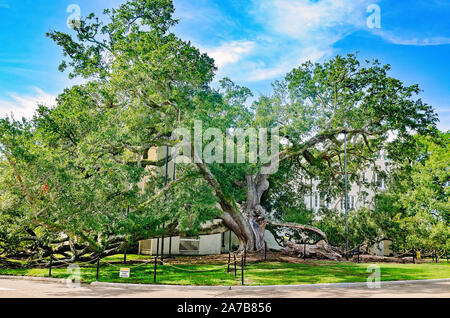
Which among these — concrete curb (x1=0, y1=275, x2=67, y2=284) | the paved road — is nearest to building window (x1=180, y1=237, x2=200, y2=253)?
concrete curb (x1=0, y1=275, x2=67, y2=284)

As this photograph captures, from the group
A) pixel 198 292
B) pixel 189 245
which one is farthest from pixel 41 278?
pixel 189 245

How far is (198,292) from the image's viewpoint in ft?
35.6

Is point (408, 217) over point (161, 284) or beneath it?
over

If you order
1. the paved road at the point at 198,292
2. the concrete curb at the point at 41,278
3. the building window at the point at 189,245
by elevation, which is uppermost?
the paved road at the point at 198,292

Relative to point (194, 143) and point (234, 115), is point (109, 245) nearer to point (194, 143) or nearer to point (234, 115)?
point (194, 143)

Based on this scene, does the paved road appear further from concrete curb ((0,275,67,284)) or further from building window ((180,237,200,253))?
building window ((180,237,200,253))

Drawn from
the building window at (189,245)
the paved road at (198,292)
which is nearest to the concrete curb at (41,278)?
the paved road at (198,292)

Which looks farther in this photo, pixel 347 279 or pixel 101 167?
pixel 101 167

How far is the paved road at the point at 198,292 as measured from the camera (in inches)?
399

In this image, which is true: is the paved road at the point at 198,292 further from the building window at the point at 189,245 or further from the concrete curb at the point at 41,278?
the building window at the point at 189,245

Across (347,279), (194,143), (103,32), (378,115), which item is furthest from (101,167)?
(378,115)

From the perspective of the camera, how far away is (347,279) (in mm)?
13734

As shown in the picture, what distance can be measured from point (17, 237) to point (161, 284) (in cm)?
883

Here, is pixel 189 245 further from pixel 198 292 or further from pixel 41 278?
pixel 198 292
